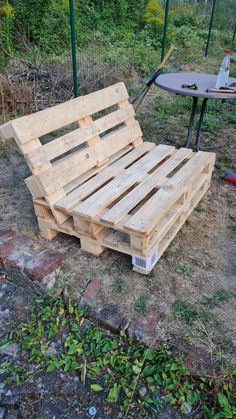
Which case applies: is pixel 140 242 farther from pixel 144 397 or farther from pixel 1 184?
pixel 1 184

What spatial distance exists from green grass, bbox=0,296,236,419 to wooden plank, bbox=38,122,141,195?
0.86m

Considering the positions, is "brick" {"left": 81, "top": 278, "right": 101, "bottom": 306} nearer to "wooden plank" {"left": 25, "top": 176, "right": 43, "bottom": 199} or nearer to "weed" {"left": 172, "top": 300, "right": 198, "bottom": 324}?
"weed" {"left": 172, "top": 300, "right": 198, "bottom": 324}

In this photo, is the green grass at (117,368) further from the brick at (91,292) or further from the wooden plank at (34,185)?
the wooden plank at (34,185)

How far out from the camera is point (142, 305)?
A: 210 cm

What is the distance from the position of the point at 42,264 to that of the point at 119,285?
1.78 feet

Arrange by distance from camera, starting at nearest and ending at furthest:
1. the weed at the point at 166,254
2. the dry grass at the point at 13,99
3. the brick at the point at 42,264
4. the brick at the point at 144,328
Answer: the brick at the point at 144,328, the brick at the point at 42,264, the weed at the point at 166,254, the dry grass at the point at 13,99

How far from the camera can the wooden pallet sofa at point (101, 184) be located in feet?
7.29

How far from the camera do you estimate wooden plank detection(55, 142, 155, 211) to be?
2375 mm

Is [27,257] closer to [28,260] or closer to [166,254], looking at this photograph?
[28,260]

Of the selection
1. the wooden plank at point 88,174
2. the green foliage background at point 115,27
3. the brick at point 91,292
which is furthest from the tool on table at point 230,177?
the green foliage background at point 115,27

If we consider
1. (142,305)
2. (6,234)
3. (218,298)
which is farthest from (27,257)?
(218,298)

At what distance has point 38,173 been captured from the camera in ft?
7.54

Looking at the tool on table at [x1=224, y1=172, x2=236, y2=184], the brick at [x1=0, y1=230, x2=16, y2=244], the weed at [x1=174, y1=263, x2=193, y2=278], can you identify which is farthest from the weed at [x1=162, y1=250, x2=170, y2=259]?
the tool on table at [x1=224, y1=172, x2=236, y2=184]

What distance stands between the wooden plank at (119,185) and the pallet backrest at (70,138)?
25 centimetres
